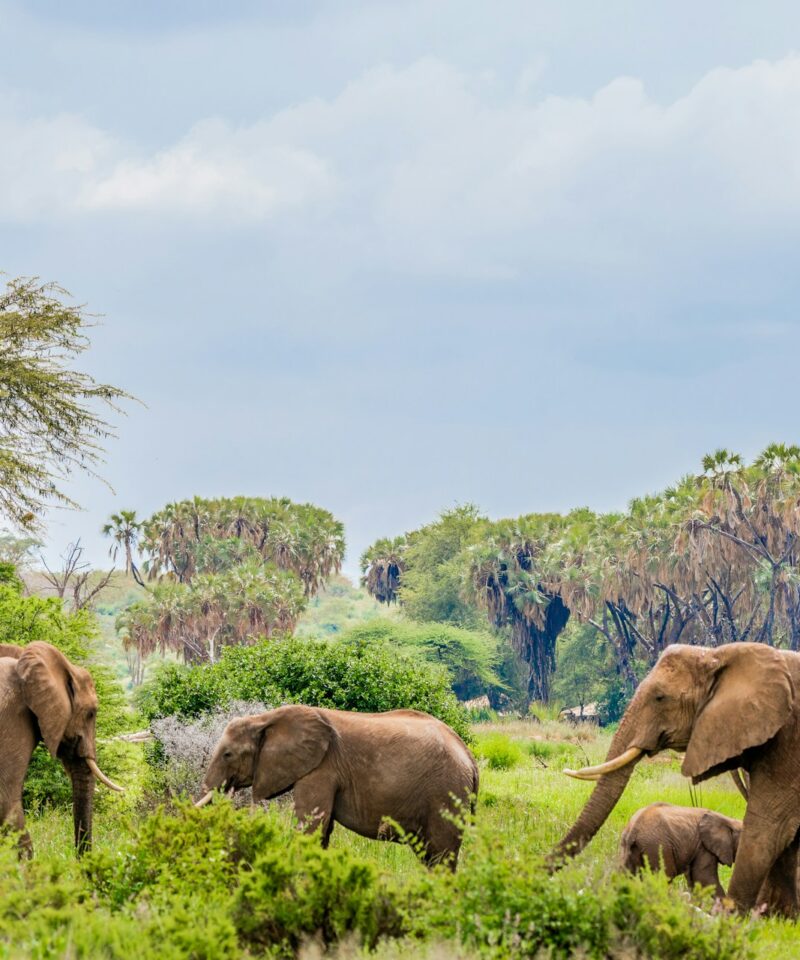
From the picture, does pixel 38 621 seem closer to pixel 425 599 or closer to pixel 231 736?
pixel 231 736

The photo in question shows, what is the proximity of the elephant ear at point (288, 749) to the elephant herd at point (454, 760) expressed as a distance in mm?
11

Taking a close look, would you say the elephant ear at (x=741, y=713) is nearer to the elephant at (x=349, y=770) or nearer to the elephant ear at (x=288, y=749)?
the elephant at (x=349, y=770)

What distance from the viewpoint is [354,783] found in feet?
33.7

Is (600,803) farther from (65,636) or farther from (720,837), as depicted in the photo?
(65,636)

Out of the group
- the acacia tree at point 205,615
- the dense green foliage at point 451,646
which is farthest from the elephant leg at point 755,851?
the acacia tree at point 205,615

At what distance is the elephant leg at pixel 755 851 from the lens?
9117 mm

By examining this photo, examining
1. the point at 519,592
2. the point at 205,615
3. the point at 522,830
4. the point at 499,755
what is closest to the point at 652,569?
the point at 519,592

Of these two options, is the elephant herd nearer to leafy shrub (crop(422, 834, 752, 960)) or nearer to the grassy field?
the grassy field

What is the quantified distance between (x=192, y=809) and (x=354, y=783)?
6.54 ft

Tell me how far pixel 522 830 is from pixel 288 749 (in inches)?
309

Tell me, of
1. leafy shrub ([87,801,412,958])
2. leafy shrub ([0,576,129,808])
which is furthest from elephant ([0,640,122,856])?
leafy shrub ([0,576,129,808])

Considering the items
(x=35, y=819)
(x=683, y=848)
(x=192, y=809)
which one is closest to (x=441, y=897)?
(x=192, y=809)

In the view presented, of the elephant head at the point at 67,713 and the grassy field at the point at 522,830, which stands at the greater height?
the elephant head at the point at 67,713

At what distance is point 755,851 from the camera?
913 cm
